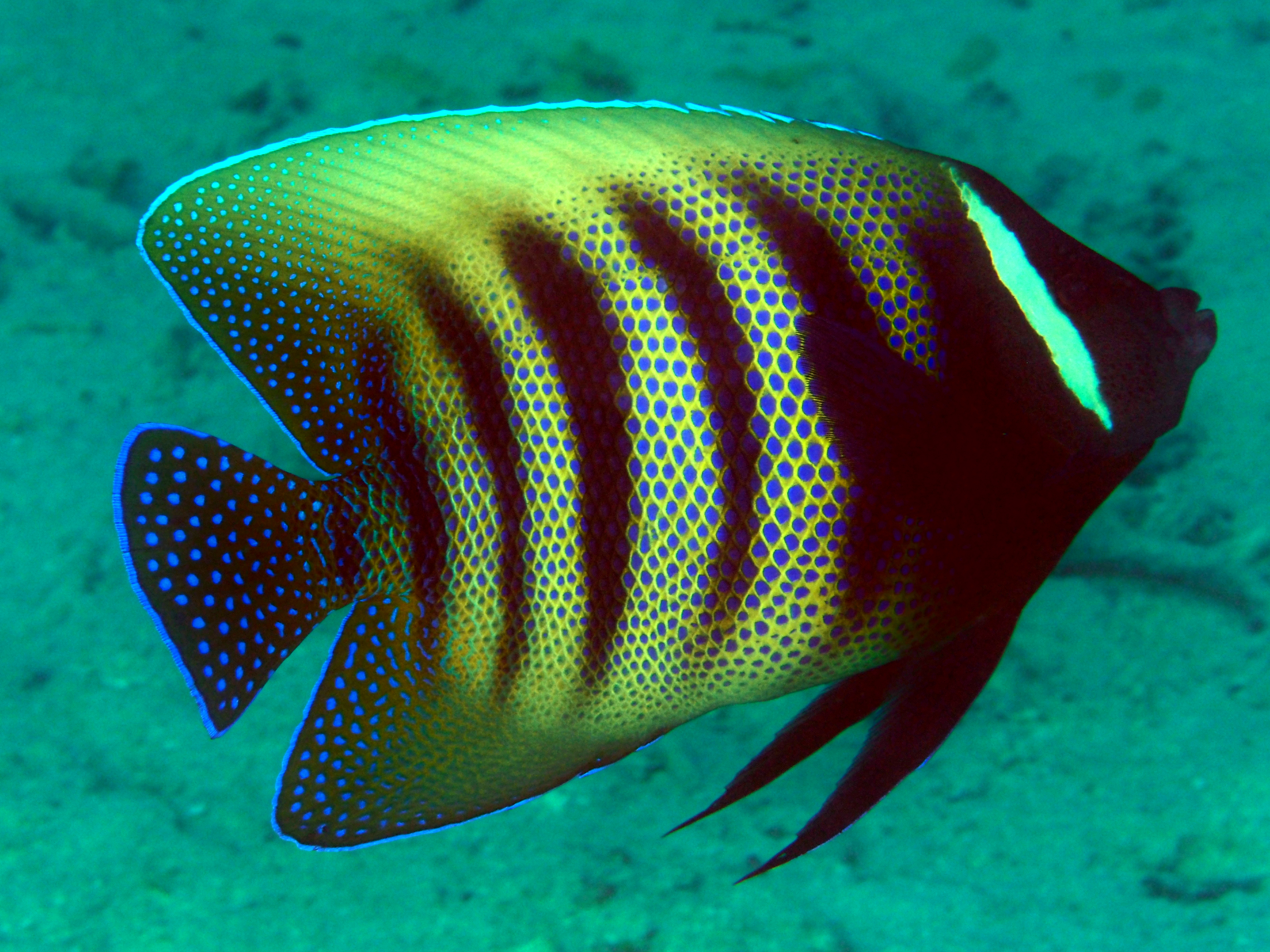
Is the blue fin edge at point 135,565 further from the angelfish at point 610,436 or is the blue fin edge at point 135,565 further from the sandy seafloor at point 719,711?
the sandy seafloor at point 719,711

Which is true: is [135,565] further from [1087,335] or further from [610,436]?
[1087,335]

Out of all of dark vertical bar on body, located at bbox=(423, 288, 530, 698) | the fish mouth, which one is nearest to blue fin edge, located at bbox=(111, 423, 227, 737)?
dark vertical bar on body, located at bbox=(423, 288, 530, 698)

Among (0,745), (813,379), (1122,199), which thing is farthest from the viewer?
(1122,199)

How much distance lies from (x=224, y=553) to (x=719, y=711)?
1.07 m

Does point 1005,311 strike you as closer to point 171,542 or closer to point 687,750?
point 171,542

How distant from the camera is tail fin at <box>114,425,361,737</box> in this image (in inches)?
36.6

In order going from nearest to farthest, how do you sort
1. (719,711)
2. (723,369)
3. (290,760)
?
(723,369), (290,760), (719,711)

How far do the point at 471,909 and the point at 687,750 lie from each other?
1.65 feet

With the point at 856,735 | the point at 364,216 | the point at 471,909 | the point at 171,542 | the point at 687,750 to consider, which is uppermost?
the point at 364,216

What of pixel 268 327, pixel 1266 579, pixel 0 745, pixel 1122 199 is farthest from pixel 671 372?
pixel 0 745

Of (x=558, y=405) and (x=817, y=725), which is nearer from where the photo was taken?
(x=558, y=405)

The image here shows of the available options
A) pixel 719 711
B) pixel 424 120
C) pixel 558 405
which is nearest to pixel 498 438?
pixel 558 405

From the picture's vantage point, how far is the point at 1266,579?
151cm

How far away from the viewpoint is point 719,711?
169 cm
